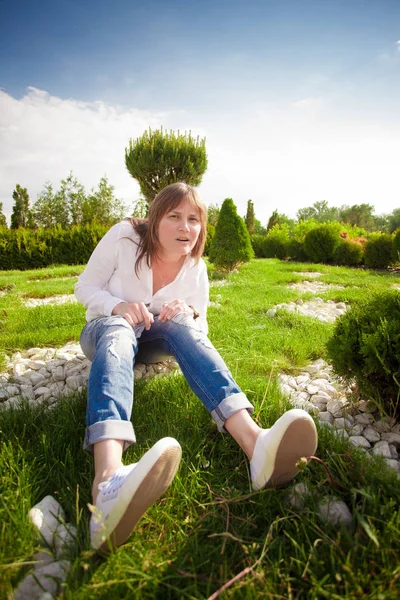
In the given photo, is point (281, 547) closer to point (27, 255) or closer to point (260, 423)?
point (260, 423)

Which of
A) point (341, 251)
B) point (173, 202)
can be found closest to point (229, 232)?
point (341, 251)

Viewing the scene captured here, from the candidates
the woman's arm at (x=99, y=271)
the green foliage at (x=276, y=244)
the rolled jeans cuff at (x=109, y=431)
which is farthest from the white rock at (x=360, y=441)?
the green foliage at (x=276, y=244)

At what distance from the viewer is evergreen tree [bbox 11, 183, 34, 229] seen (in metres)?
26.5

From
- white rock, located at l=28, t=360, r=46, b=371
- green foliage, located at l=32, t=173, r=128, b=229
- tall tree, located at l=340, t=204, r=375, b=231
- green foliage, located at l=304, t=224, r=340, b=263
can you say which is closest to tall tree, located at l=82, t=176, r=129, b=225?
green foliage, located at l=32, t=173, r=128, b=229

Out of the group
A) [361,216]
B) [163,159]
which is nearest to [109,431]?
[163,159]

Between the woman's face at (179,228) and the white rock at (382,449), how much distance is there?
4.78ft

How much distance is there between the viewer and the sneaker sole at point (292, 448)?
105 cm

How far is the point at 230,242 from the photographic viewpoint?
877 cm

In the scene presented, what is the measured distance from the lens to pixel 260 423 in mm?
1525

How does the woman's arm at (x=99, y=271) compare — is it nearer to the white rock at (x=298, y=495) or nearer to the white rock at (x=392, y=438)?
the white rock at (x=298, y=495)

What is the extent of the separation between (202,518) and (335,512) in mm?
440

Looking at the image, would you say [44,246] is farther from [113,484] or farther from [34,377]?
[113,484]

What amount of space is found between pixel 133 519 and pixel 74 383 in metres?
1.46

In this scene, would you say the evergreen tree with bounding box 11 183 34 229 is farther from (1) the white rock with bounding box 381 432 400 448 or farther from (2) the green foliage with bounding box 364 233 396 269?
(1) the white rock with bounding box 381 432 400 448
